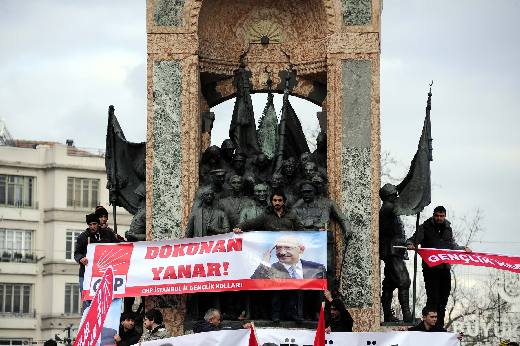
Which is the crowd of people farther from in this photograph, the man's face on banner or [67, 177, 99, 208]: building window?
[67, 177, 99, 208]: building window

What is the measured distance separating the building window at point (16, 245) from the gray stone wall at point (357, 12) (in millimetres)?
48877

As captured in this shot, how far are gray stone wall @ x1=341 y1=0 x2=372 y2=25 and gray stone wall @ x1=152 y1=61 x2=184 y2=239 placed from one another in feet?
9.12

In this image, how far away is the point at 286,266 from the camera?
24.9m

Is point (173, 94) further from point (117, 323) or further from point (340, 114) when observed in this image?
point (117, 323)

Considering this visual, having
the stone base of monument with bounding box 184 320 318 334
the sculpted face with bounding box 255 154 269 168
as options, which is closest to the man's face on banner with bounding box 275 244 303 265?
the stone base of monument with bounding box 184 320 318 334

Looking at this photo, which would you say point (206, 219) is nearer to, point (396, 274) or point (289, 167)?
point (289, 167)

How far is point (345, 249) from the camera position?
26.5 meters

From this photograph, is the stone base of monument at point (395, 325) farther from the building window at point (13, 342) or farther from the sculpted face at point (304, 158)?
the building window at point (13, 342)

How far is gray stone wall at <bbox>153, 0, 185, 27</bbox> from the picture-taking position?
27.5m

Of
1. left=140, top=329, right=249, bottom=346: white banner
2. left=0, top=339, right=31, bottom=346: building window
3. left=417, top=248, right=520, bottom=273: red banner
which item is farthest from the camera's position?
left=0, top=339, right=31, bottom=346: building window

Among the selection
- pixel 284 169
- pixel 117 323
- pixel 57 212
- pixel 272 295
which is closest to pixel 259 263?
pixel 272 295

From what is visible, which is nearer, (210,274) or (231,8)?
(210,274)

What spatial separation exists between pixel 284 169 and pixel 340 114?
126 cm

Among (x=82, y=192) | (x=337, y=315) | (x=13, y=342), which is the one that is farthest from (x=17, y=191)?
(x=337, y=315)
